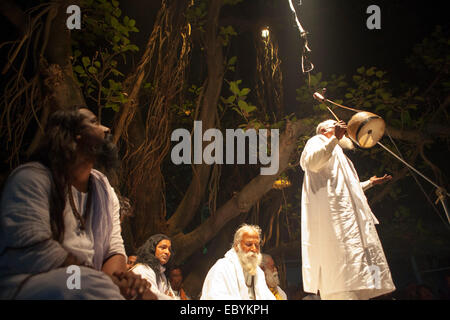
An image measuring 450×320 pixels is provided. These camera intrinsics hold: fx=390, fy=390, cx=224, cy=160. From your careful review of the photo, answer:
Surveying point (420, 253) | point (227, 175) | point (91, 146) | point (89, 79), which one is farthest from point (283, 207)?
point (91, 146)

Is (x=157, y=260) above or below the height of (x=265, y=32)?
below

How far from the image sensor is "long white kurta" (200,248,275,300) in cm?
362

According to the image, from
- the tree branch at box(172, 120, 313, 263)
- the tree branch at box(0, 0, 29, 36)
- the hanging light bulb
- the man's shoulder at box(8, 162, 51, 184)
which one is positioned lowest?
the man's shoulder at box(8, 162, 51, 184)

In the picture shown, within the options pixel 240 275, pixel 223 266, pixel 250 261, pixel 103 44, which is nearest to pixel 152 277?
pixel 223 266

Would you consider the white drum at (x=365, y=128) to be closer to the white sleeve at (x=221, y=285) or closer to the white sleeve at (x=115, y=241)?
the white sleeve at (x=221, y=285)

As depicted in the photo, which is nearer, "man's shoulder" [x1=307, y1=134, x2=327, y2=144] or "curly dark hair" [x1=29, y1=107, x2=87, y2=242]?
"curly dark hair" [x1=29, y1=107, x2=87, y2=242]

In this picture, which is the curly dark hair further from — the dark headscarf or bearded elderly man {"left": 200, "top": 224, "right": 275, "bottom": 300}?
the dark headscarf

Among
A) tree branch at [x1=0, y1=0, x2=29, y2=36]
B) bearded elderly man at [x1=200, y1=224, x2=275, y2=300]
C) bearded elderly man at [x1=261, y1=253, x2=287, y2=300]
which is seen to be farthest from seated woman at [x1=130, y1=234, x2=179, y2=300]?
tree branch at [x1=0, y1=0, x2=29, y2=36]

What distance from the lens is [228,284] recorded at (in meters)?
3.70

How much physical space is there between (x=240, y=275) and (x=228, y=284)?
0.18 m

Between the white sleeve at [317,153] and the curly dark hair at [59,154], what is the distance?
201cm

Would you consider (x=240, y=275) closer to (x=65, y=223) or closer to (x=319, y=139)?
(x=319, y=139)

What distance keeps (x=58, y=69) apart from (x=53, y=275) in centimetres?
260

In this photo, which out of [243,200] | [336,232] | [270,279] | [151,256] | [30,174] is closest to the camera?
[30,174]
